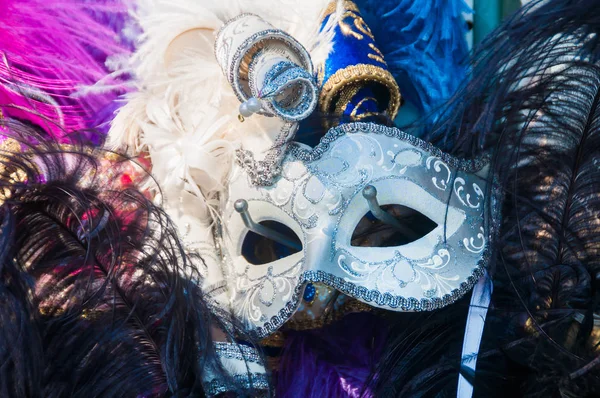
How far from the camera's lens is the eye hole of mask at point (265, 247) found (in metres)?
1.08

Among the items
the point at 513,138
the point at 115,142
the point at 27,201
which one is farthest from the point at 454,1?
the point at 27,201

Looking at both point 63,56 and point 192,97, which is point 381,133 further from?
point 63,56

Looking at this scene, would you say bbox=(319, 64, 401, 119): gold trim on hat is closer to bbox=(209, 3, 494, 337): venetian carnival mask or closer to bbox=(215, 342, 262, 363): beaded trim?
bbox=(209, 3, 494, 337): venetian carnival mask

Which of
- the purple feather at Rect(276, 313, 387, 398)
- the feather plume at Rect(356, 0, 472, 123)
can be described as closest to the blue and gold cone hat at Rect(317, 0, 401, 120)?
the feather plume at Rect(356, 0, 472, 123)

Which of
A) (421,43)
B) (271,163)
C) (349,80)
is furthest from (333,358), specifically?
(421,43)

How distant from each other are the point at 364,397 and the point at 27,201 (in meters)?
0.46

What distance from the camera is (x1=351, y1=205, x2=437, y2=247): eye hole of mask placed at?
102 cm

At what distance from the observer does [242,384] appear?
917mm

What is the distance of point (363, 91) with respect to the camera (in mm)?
1065

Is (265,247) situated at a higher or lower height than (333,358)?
higher

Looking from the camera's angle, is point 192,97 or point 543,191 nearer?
point 543,191

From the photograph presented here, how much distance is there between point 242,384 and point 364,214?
0.26 m

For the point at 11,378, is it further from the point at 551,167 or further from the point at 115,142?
the point at 551,167

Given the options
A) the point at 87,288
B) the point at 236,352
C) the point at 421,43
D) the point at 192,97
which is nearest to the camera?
the point at 87,288
